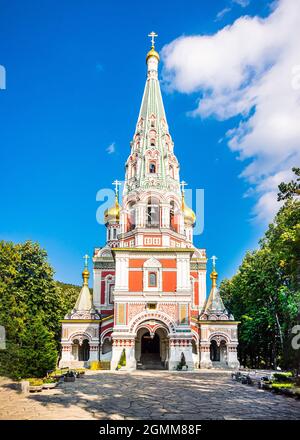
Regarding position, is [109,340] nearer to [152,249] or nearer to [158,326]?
[158,326]

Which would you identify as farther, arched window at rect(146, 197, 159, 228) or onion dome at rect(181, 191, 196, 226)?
onion dome at rect(181, 191, 196, 226)

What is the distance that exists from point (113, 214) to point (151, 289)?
12.9 metres

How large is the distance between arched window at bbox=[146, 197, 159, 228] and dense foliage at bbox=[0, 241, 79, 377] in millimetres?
8675

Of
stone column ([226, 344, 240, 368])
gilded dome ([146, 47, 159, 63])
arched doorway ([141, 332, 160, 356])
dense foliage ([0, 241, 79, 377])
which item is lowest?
stone column ([226, 344, 240, 368])

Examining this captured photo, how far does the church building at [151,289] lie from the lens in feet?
83.1

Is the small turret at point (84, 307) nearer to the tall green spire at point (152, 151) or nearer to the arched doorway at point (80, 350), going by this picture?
the arched doorway at point (80, 350)

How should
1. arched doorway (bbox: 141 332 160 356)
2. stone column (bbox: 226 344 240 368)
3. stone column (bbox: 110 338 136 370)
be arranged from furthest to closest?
arched doorway (bbox: 141 332 160 356) → stone column (bbox: 226 344 240 368) → stone column (bbox: 110 338 136 370)

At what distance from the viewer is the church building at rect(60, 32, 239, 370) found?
2533cm

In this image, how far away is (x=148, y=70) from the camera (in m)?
34.2

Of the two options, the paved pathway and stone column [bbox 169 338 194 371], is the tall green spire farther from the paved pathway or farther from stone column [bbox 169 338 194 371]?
the paved pathway

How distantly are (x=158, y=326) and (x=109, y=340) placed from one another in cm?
519

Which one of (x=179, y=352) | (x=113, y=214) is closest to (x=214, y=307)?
(x=179, y=352)

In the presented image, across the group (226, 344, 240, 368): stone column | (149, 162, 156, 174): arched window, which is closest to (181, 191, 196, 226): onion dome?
(149, 162, 156, 174): arched window
